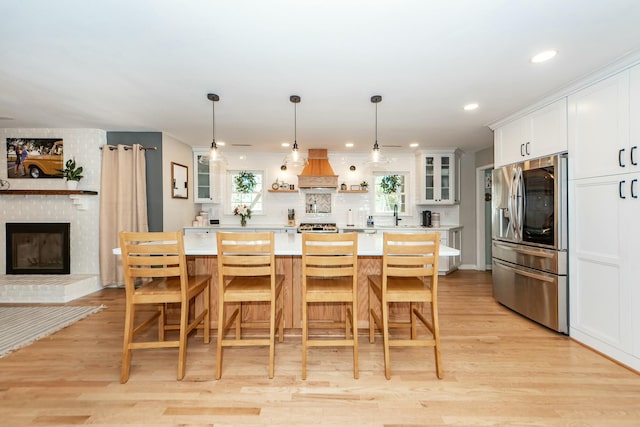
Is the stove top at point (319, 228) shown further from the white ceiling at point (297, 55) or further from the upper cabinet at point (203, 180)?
the white ceiling at point (297, 55)

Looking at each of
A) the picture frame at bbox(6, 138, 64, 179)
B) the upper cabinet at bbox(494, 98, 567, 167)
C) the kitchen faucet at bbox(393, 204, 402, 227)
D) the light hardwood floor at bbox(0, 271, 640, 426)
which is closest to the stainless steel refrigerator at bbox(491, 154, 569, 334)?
the upper cabinet at bbox(494, 98, 567, 167)

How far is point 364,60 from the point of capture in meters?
2.12

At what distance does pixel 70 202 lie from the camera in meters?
4.09

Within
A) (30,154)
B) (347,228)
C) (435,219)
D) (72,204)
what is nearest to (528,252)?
(435,219)

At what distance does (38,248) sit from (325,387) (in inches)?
190

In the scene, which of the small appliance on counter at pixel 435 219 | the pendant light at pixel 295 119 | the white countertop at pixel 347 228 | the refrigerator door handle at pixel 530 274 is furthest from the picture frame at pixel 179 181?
the refrigerator door handle at pixel 530 274

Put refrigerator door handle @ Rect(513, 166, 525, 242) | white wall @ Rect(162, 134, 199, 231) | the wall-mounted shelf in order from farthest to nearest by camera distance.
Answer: white wall @ Rect(162, 134, 199, 231)
the wall-mounted shelf
refrigerator door handle @ Rect(513, 166, 525, 242)

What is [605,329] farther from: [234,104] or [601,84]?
[234,104]

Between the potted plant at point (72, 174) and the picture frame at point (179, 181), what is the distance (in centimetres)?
119

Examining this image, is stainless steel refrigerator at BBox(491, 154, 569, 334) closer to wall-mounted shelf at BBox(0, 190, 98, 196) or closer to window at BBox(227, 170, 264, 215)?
window at BBox(227, 170, 264, 215)

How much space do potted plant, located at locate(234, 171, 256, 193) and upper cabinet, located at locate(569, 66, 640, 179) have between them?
15.6ft

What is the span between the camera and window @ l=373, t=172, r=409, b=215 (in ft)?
18.2

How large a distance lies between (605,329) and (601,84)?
2.06m

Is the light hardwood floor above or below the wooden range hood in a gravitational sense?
below
